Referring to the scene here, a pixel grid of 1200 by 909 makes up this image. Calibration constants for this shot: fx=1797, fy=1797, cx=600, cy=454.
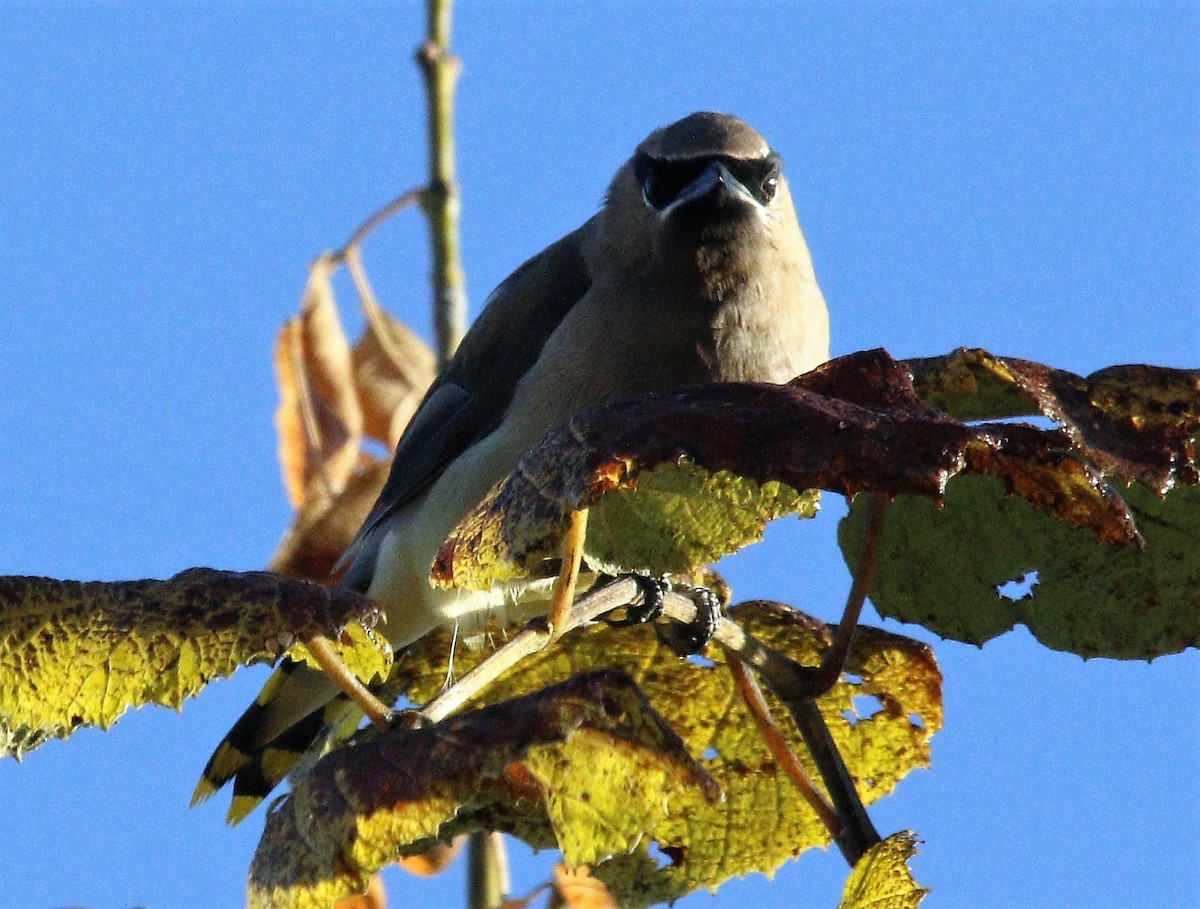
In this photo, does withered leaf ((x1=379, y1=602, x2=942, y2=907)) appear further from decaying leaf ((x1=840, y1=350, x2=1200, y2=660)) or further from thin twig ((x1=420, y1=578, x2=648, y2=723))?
thin twig ((x1=420, y1=578, x2=648, y2=723))

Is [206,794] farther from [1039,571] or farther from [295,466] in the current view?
[1039,571]

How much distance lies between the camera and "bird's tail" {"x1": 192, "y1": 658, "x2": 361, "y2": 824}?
13.9ft

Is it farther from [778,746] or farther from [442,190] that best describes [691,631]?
[442,190]

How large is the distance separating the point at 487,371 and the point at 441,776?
3227 millimetres

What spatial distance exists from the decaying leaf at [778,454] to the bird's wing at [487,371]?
2693 millimetres

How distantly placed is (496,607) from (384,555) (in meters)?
0.79

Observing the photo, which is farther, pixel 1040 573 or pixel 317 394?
pixel 317 394

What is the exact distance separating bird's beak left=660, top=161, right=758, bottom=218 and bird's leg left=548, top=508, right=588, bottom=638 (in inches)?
98.2

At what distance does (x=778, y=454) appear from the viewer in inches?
66.9

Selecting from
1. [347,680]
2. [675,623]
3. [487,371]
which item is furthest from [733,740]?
[487,371]

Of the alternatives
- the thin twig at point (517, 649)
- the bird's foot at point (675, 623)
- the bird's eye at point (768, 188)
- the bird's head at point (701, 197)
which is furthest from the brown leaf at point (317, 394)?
the thin twig at point (517, 649)

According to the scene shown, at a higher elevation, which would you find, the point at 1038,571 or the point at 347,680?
the point at 1038,571

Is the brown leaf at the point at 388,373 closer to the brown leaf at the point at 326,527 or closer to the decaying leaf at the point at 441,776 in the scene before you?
the brown leaf at the point at 326,527

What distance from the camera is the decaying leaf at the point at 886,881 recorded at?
1.83 m
